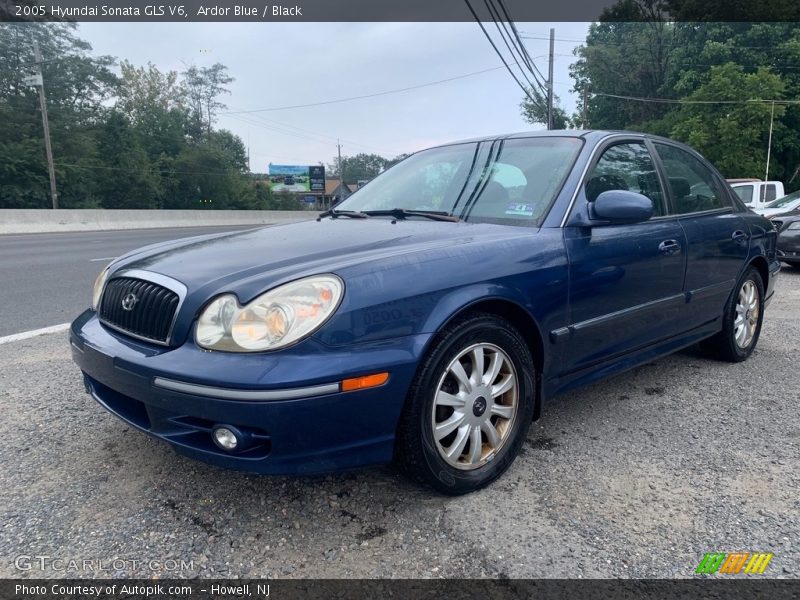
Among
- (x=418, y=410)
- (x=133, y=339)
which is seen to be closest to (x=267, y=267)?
(x=133, y=339)

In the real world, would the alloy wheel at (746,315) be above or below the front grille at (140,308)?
below

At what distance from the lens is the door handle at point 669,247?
10.6ft

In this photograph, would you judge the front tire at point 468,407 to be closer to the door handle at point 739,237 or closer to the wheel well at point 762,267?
the door handle at point 739,237

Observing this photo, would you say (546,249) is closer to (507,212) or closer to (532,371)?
(507,212)

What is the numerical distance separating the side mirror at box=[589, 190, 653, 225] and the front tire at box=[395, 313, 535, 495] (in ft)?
2.64

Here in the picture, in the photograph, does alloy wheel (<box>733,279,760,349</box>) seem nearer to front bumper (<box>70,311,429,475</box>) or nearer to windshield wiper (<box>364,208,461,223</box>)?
windshield wiper (<box>364,208,461,223</box>)

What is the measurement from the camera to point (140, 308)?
233 centimetres

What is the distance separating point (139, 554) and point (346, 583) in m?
0.74

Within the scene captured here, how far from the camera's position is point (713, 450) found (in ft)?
9.20

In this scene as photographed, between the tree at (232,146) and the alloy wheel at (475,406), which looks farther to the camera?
the tree at (232,146)

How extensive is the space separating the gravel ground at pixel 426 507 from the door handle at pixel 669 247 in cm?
92

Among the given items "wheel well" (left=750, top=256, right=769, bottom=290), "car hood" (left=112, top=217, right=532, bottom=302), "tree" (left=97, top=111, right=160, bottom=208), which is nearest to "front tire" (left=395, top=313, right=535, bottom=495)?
"car hood" (left=112, top=217, right=532, bottom=302)

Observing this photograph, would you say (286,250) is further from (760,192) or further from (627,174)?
(760,192)

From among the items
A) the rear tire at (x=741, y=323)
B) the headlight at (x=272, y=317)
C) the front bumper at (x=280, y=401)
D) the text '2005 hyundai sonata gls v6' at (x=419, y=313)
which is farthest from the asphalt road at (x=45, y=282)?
the rear tire at (x=741, y=323)
